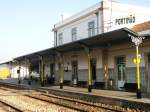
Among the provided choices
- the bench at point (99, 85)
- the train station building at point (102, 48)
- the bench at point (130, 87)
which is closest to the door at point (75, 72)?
the train station building at point (102, 48)

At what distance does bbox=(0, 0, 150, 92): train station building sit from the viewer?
2236cm

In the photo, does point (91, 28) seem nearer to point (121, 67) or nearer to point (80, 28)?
point (80, 28)

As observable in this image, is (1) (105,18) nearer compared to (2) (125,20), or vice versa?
(1) (105,18)

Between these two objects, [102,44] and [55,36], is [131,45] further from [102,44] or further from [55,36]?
[55,36]

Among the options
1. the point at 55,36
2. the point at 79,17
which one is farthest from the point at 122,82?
the point at 55,36

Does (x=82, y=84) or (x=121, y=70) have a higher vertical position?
(x=121, y=70)

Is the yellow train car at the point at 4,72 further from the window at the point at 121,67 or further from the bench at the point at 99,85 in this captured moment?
the window at the point at 121,67

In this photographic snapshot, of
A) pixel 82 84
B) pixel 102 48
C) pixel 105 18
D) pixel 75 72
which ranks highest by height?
pixel 105 18

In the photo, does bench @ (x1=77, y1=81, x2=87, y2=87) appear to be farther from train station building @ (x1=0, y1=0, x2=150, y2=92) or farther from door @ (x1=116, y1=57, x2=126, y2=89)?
door @ (x1=116, y1=57, x2=126, y2=89)

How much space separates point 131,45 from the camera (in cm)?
2319

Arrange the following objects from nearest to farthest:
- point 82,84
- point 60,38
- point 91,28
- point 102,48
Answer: point 102,48 < point 82,84 < point 91,28 < point 60,38

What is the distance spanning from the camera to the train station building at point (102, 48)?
73.4 feet

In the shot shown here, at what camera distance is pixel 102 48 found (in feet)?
88.8

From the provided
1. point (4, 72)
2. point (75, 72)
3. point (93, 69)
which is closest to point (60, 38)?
point (75, 72)
